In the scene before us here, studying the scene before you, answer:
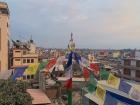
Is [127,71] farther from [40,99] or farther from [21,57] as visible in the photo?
[40,99]

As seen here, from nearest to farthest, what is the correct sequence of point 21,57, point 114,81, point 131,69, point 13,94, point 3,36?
point 13,94 → point 114,81 → point 3,36 → point 21,57 → point 131,69

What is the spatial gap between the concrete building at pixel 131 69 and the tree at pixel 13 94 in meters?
46.7

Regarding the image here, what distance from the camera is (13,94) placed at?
24.6 meters

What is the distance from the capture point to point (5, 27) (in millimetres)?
58344

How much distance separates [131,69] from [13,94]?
51.1 metres

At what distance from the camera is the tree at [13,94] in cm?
2317

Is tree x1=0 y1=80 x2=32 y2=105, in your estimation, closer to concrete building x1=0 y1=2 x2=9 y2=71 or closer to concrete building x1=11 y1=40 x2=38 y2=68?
concrete building x1=0 y1=2 x2=9 y2=71

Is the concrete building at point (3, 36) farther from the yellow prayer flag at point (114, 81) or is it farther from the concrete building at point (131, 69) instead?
the yellow prayer flag at point (114, 81)

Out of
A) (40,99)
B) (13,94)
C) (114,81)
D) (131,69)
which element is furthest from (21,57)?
(13,94)

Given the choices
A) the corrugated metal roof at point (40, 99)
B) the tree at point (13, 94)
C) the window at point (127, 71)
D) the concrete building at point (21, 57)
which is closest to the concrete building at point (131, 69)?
the window at point (127, 71)

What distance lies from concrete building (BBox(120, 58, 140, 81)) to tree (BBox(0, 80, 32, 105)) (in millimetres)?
46721

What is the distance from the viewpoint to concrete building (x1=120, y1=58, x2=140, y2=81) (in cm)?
7009

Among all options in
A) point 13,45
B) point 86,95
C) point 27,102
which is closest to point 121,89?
point 27,102

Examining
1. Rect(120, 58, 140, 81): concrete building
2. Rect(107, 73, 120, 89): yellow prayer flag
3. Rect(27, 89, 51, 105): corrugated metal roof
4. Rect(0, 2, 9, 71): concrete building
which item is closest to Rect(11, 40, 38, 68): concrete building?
Rect(0, 2, 9, 71): concrete building
